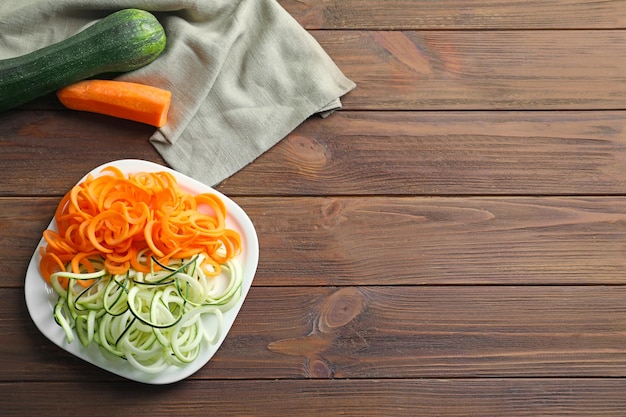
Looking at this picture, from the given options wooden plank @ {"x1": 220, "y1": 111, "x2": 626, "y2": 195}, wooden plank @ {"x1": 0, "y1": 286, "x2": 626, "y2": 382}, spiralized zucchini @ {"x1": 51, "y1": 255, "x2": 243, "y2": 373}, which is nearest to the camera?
spiralized zucchini @ {"x1": 51, "y1": 255, "x2": 243, "y2": 373}

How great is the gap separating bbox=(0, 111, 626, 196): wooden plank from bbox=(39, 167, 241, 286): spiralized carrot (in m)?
0.15

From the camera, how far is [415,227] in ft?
4.97

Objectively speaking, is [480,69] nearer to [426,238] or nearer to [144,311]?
[426,238]

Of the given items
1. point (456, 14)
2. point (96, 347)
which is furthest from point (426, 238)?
point (96, 347)

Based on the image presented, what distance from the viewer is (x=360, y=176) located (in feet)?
5.04

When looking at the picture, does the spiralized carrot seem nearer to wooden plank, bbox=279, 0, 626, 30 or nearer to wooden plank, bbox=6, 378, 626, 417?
wooden plank, bbox=6, 378, 626, 417

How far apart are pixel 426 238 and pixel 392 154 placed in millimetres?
197

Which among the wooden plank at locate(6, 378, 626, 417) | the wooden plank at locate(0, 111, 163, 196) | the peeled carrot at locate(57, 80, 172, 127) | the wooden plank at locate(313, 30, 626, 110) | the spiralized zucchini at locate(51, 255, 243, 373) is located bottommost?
the wooden plank at locate(6, 378, 626, 417)

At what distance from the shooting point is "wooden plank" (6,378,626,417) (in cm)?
140

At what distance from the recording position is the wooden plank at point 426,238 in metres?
1.48

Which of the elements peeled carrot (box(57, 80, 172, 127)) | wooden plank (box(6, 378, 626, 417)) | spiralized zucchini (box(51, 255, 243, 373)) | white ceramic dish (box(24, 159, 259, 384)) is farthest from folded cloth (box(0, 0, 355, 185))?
wooden plank (box(6, 378, 626, 417))

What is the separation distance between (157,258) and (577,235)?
0.88 m

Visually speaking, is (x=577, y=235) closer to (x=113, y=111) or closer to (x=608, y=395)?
(x=608, y=395)

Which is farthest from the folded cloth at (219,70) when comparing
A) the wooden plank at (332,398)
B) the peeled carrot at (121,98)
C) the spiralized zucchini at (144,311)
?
the wooden plank at (332,398)
